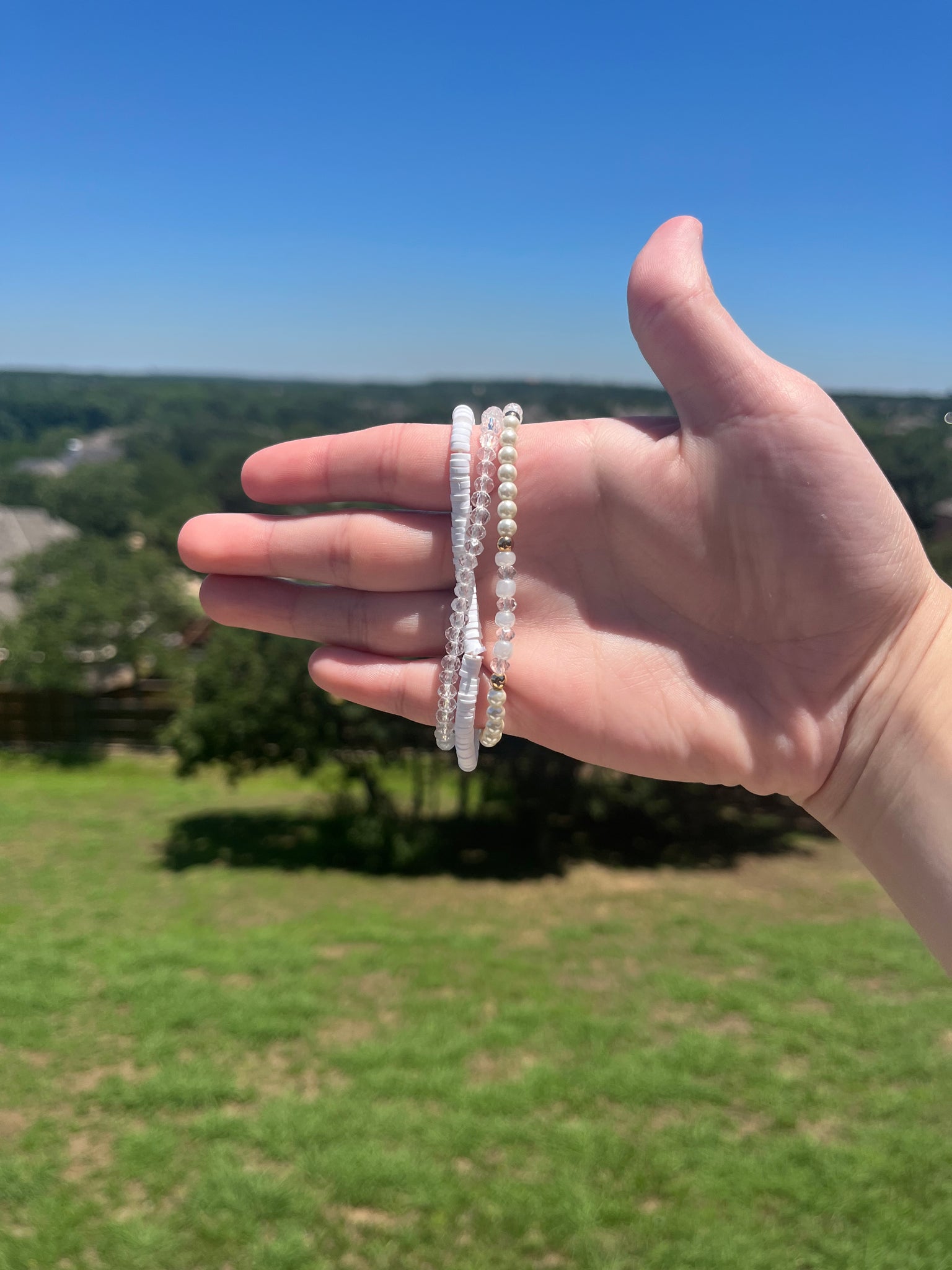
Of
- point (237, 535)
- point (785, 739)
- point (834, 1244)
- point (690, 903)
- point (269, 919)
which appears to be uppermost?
point (237, 535)

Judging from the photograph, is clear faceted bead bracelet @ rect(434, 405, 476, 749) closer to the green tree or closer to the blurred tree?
the green tree

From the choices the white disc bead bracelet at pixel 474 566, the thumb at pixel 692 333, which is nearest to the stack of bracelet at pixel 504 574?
the white disc bead bracelet at pixel 474 566

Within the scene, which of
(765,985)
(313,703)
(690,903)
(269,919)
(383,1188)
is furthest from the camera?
(313,703)

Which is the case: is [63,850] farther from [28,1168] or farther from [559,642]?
[559,642]

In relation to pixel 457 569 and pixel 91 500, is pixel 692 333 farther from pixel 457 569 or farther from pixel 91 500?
pixel 91 500

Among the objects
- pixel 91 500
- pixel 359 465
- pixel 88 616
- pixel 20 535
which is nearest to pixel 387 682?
pixel 359 465

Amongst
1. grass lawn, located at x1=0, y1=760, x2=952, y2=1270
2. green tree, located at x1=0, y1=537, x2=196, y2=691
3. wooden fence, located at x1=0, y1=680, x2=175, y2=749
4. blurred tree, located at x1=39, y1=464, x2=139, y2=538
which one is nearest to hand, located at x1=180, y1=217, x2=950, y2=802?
grass lawn, located at x1=0, y1=760, x2=952, y2=1270

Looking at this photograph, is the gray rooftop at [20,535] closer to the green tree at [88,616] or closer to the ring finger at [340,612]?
the green tree at [88,616]

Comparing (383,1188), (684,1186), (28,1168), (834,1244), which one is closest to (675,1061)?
(684,1186)
